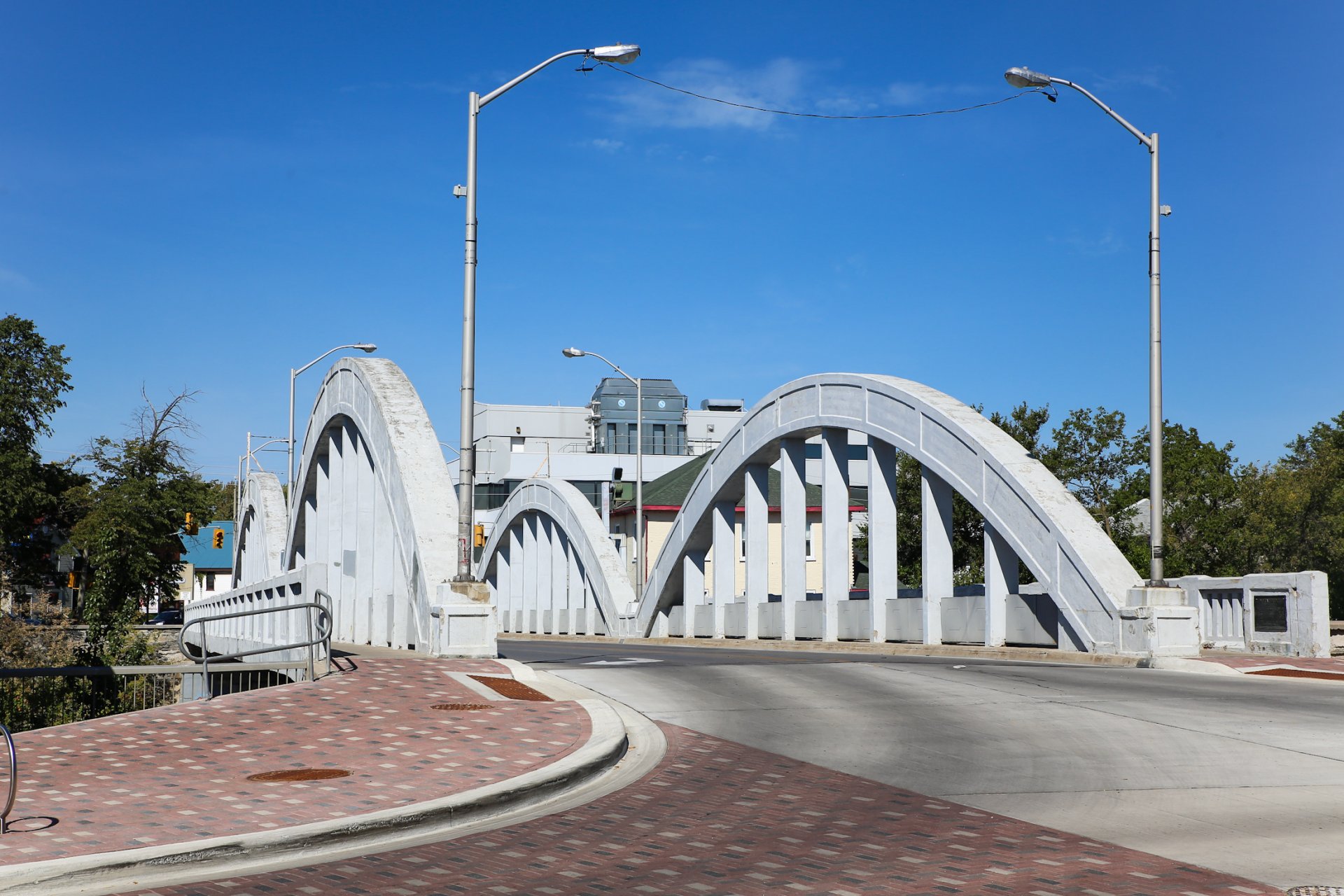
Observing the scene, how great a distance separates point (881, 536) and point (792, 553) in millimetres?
4265

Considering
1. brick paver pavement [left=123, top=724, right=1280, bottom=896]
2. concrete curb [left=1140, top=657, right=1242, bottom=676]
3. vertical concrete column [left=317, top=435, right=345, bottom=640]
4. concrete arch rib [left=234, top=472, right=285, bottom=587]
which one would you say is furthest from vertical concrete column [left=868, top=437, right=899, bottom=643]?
concrete arch rib [left=234, top=472, right=285, bottom=587]

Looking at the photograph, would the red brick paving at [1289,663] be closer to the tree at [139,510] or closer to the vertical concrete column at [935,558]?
the vertical concrete column at [935,558]

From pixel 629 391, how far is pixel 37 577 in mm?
50254

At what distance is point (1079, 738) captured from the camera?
1141 centimetres

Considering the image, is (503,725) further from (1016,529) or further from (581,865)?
(1016,529)

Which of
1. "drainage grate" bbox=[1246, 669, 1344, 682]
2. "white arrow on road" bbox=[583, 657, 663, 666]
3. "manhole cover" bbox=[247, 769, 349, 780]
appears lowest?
"manhole cover" bbox=[247, 769, 349, 780]

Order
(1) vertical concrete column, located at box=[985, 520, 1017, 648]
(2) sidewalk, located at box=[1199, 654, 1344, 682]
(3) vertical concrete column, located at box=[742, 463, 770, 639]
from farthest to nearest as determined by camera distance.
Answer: (3) vertical concrete column, located at box=[742, 463, 770, 639] → (1) vertical concrete column, located at box=[985, 520, 1017, 648] → (2) sidewalk, located at box=[1199, 654, 1344, 682]

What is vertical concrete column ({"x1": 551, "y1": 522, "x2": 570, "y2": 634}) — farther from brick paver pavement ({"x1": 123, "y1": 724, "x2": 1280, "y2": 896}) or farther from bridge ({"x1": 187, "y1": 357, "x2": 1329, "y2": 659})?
brick paver pavement ({"x1": 123, "y1": 724, "x2": 1280, "y2": 896})

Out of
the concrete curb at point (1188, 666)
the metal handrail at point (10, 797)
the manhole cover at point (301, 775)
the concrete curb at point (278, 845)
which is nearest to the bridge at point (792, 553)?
the concrete curb at point (1188, 666)

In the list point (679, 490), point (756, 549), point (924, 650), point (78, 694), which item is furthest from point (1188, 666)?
point (679, 490)

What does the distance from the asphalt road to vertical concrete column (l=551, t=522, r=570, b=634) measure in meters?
29.1

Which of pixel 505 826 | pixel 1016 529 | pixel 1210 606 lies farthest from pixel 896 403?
pixel 505 826

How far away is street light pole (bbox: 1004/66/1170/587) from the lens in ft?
67.1

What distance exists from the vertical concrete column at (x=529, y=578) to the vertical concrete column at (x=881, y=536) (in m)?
25.9
